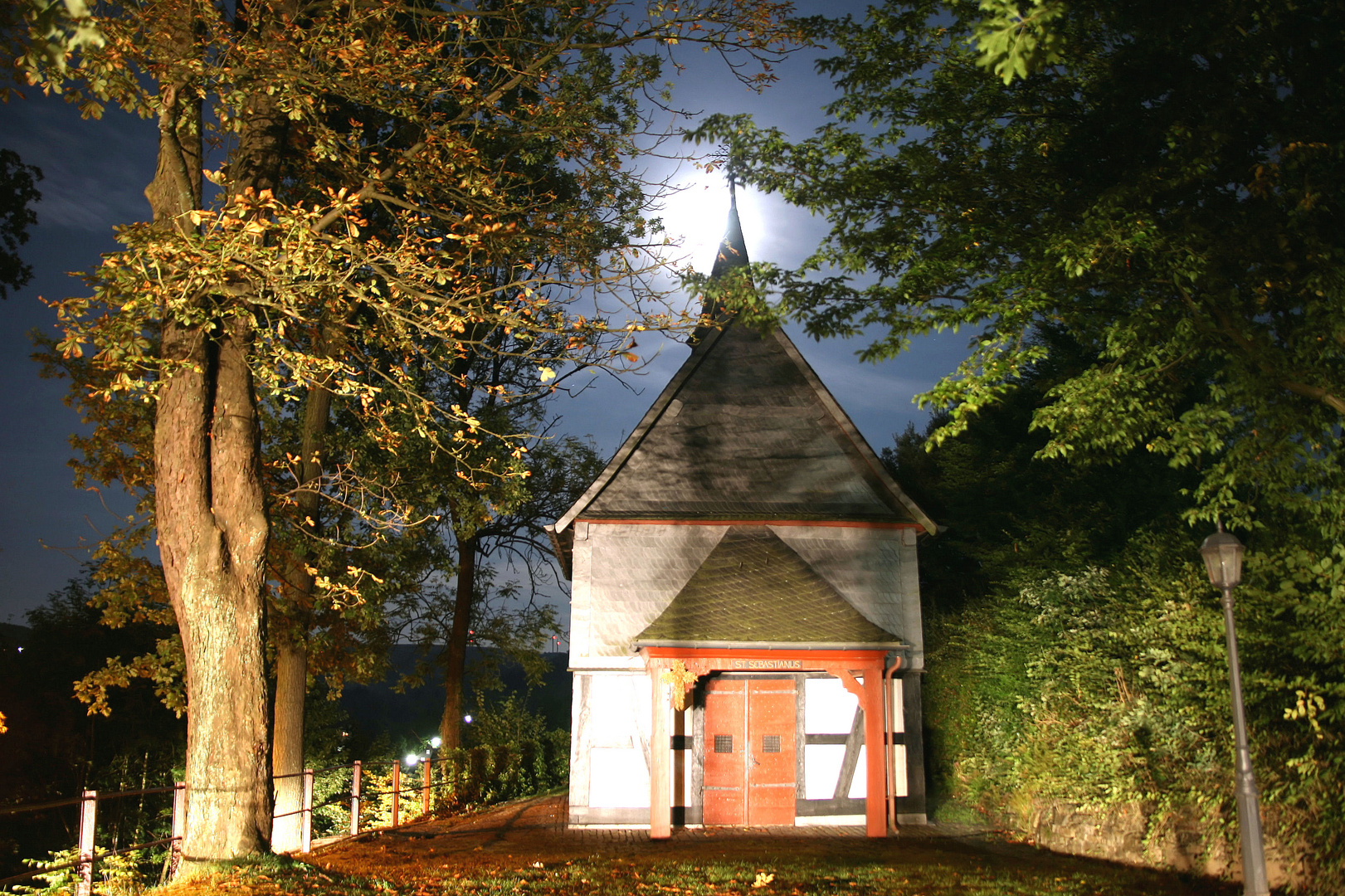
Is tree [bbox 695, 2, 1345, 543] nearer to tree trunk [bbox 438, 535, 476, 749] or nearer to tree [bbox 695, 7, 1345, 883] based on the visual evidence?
tree [bbox 695, 7, 1345, 883]

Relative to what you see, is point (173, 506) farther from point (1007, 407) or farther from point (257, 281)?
point (1007, 407)

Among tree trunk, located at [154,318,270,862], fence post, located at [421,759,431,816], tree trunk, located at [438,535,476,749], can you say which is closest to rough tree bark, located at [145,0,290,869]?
tree trunk, located at [154,318,270,862]

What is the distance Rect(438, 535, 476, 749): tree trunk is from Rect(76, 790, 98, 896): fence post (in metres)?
13.6

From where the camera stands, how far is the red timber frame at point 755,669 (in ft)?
42.0

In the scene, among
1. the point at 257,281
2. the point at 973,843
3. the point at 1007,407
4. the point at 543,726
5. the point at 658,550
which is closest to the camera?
the point at 257,281

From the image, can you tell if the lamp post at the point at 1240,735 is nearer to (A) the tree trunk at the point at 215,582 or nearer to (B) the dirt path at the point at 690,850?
(B) the dirt path at the point at 690,850

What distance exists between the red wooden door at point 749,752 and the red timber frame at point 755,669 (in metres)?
1.50

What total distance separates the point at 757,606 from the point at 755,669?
36.1 inches

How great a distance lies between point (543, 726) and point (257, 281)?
17.6 meters

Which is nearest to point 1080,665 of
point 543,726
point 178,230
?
point 178,230

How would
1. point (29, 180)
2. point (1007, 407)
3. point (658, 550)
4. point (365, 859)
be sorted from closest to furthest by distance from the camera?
1. point (365, 859)
2. point (658, 550)
3. point (29, 180)
4. point (1007, 407)

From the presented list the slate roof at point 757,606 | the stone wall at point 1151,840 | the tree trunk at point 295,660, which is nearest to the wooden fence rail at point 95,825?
the tree trunk at point 295,660

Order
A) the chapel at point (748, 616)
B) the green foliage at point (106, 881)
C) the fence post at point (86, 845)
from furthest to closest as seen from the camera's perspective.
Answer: the chapel at point (748, 616)
the green foliage at point (106, 881)
the fence post at point (86, 845)

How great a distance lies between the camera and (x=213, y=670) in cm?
794
